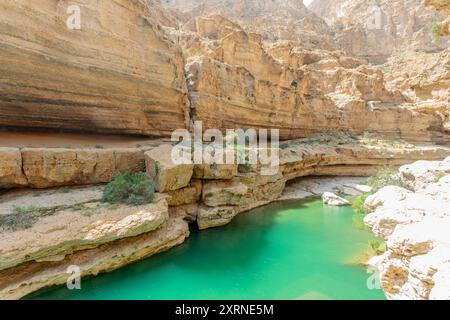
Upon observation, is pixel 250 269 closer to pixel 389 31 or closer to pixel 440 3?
pixel 440 3

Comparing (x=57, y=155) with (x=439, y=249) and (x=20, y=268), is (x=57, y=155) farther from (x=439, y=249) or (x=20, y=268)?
(x=439, y=249)

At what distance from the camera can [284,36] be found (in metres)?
35.4

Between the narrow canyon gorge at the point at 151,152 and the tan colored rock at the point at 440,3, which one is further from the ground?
the tan colored rock at the point at 440,3

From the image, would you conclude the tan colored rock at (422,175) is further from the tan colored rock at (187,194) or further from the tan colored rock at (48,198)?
the tan colored rock at (48,198)

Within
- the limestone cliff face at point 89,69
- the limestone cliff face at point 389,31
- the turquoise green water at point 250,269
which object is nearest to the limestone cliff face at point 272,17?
the limestone cliff face at point 389,31

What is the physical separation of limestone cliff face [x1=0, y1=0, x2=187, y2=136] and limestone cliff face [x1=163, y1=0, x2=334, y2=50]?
87.6 ft

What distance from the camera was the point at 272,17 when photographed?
135 feet

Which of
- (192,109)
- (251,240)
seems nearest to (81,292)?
(251,240)

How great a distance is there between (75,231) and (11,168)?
3179mm

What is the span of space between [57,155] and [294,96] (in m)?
15.1

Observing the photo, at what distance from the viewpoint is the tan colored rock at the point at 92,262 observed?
5.25 meters

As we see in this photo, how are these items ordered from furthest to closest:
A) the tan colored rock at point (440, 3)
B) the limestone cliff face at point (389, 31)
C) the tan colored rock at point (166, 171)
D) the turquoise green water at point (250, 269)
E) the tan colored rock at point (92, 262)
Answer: the limestone cliff face at point (389, 31) < the tan colored rock at point (166, 171) < the tan colored rock at point (440, 3) < the turquoise green water at point (250, 269) < the tan colored rock at point (92, 262)

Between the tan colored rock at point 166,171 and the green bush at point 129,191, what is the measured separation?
0.51 metres

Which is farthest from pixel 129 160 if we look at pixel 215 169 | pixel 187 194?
pixel 215 169
